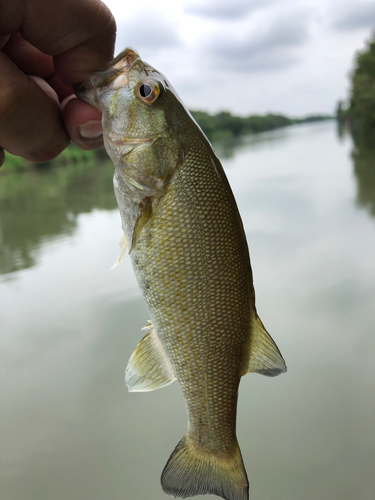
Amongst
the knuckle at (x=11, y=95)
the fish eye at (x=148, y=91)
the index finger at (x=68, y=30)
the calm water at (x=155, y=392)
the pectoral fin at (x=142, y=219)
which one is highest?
the index finger at (x=68, y=30)

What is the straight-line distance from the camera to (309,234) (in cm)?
802

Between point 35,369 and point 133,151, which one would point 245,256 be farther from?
point 35,369

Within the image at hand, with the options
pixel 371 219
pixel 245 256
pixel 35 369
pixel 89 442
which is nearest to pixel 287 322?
pixel 89 442

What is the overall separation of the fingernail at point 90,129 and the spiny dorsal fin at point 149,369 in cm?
90

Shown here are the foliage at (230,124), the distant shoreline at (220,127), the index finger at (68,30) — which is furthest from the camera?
the foliage at (230,124)

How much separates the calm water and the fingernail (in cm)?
258

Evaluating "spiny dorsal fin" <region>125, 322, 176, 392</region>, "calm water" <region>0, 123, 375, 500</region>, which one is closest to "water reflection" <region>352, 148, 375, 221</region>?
"calm water" <region>0, 123, 375, 500</region>

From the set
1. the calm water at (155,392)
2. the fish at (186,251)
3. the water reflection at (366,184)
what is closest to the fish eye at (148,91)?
the fish at (186,251)

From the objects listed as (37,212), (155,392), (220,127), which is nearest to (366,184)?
(37,212)

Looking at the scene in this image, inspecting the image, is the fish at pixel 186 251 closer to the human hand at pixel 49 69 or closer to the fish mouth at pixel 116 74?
the fish mouth at pixel 116 74

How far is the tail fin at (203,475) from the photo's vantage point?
150 cm

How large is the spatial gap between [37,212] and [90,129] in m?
11.1

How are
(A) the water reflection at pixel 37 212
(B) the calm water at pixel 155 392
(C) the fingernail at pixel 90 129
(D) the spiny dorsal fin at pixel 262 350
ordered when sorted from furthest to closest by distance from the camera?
(A) the water reflection at pixel 37 212
(B) the calm water at pixel 155 392
(C) the fingernail at pixel 90 129
(D) the spiny dorsal fin at pixel 262 350

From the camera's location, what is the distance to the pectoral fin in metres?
1.45
